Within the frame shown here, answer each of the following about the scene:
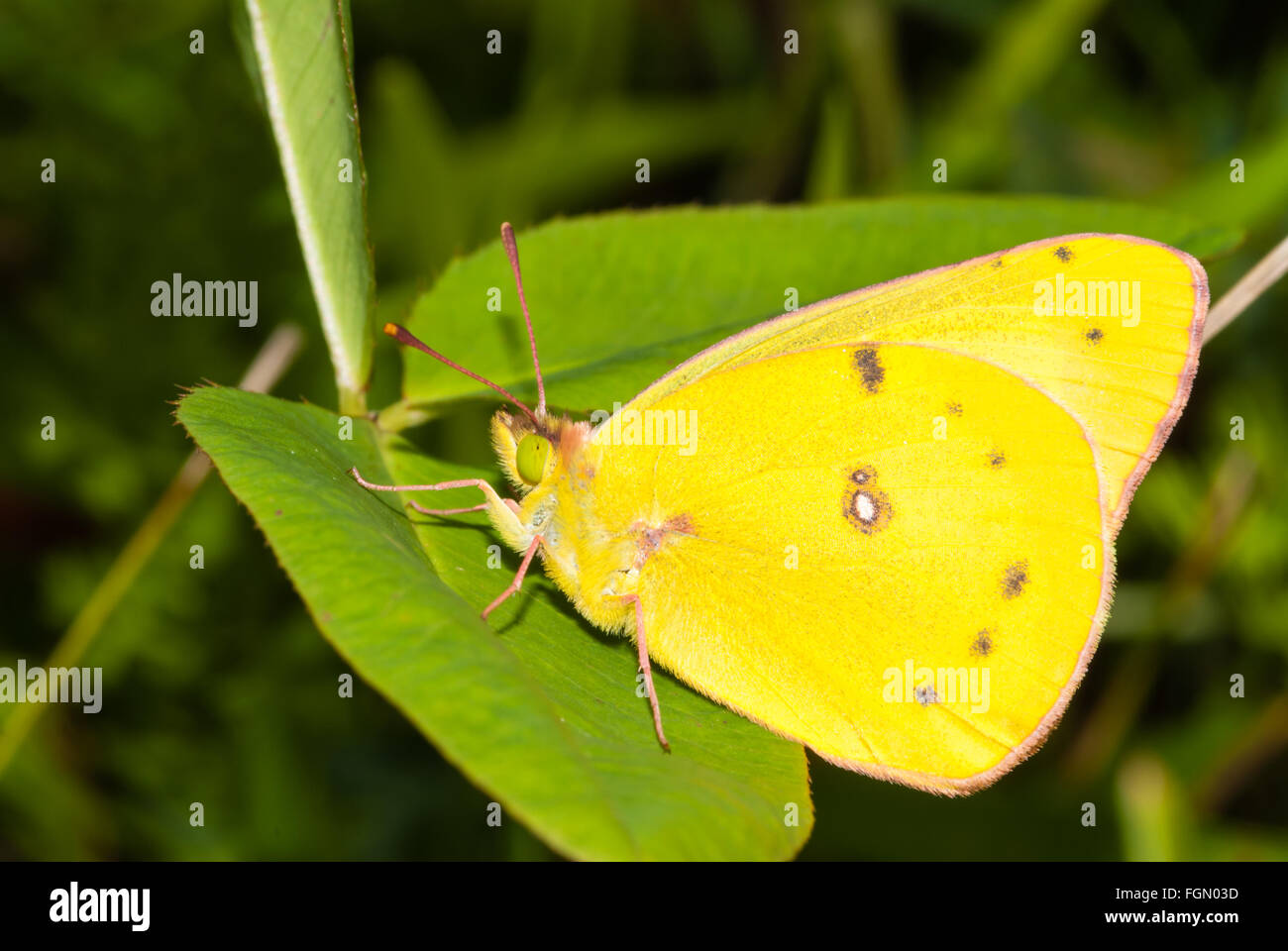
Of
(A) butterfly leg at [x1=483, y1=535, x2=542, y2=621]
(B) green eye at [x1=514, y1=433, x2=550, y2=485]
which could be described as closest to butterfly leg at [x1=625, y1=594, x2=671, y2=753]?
(A) butterfly leg at [x1=483, y1=535, x2=542, y2=621]

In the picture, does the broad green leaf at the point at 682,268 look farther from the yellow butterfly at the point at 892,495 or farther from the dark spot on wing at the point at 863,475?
the dark spot on wing at the point at 863,475

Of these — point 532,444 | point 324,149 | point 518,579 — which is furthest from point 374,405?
point 518,579

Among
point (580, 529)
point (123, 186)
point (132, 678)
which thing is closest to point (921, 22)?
point (123, 186)

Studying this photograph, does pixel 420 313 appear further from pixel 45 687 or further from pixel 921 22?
pixel 921 22

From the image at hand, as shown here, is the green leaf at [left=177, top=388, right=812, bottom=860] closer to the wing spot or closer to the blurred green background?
the wing spot

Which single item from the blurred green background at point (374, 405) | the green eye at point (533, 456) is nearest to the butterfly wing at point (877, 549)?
the green eye at point (533, 456)

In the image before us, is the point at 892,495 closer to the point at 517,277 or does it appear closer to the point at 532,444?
the point at 532,444
